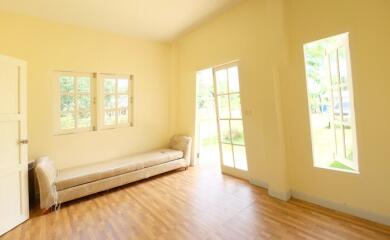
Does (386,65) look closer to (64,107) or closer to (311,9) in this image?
(311,9)

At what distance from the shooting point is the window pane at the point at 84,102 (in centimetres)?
346

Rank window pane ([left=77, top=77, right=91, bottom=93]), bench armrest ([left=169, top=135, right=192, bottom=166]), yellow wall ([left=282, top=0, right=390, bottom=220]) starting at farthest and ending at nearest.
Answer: bench armrest ([left=169, top=135, right=192, bottom=166]), window pane ([left=77, top=77, right=91, bottom=93]), yellow wall ([left=282, top=0, right=390, bottom=220])

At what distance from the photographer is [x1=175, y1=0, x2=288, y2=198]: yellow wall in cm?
262

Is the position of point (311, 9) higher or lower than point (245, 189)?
higher

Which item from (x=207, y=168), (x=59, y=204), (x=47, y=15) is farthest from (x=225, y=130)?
(x=47, y=15)

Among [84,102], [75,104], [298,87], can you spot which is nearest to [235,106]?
[298,87]

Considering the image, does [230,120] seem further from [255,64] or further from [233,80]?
[255,64]

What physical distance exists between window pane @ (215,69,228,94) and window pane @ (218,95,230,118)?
13 cm

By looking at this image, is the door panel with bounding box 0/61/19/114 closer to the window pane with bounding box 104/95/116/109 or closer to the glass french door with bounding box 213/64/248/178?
the window pane with bounding box 104/95/116/109

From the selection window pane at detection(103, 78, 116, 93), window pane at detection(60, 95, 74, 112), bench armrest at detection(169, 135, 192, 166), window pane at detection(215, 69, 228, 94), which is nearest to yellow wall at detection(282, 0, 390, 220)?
window pane at detection(215, 69, 228, 94)

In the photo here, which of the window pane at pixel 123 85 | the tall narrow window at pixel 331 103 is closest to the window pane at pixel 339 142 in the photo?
the tall narrow window at pixel 331 103

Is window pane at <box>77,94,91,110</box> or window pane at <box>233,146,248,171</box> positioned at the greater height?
window pane at <box>77,94,91,110</box>

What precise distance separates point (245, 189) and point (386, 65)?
7.49ft

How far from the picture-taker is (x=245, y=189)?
301 centimetres
